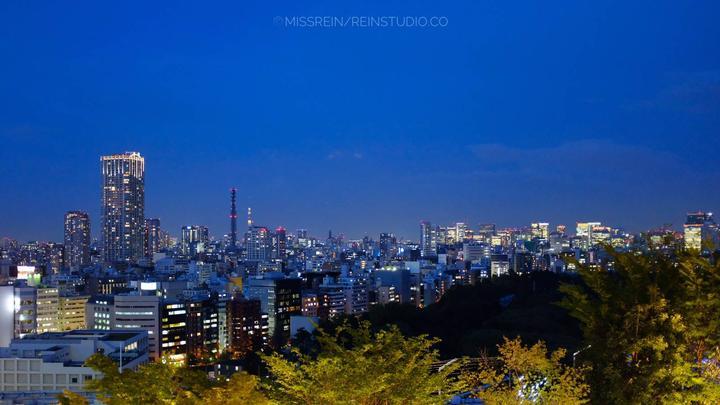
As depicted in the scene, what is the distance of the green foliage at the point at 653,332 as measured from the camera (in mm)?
4965

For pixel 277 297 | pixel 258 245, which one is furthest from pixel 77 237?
pixel 277 297

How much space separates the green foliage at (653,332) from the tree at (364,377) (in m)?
1.09

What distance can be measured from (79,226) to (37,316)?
58.3 m

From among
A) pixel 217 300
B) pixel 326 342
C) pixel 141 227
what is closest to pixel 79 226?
pixel 141 227

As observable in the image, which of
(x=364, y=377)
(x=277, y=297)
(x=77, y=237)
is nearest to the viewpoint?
(x=364, y=377)

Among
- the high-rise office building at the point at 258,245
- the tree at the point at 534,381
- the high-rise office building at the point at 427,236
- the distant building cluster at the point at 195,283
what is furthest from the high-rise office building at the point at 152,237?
the tree at the point at 534,381

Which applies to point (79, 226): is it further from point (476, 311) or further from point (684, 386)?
point (684, 386)

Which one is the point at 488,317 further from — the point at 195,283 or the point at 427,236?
the point at 427,236

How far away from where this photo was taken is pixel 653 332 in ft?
16.6

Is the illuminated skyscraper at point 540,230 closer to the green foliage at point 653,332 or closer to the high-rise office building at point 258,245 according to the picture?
the high-rise office building at point 258,245

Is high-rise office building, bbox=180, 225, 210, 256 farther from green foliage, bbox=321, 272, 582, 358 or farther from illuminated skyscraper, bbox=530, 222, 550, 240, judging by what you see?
green foliage, bbox=321, 272, 582, 358

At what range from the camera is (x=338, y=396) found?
4629 mm

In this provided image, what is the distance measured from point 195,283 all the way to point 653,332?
52020 mm

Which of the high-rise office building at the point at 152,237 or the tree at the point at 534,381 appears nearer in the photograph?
the tree at the point at 534,381
